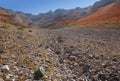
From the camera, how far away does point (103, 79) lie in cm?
1526

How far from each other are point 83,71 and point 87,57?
12.0 feet

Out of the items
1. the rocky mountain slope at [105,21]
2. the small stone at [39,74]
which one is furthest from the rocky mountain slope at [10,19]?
the small stone at [39,74]

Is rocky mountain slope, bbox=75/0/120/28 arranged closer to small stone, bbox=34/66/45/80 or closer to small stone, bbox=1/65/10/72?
small stone, bbox=34/66/45/80

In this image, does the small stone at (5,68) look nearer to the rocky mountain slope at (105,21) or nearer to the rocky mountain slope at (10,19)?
the rocky mountain slope at (105,21)

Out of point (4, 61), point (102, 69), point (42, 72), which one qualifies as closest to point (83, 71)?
point (102, 69)

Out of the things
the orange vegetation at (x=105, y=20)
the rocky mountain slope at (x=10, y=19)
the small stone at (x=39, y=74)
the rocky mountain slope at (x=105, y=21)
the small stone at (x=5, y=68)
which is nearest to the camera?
the small stone at (x=39, y=74)

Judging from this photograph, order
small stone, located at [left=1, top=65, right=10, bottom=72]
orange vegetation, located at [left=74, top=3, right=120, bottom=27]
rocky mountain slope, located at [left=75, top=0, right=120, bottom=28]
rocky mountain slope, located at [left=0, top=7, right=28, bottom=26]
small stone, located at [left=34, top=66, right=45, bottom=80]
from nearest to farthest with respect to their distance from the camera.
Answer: small stone, located at [left=34, top=66, right=45, bottom=80]
small stone, located at [left=1, top=65, right=10, bottom=72]
rocky mountain slope, located at [left=75, top=0, right=120, bottom=28]
orange vegetation, located at [left=74, top=3, right=120, bottom=27]
rocky mountain slope, located at [left=0, top=7, right=28, bottom=26]

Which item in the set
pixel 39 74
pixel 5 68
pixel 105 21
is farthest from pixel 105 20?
pixel 5 68

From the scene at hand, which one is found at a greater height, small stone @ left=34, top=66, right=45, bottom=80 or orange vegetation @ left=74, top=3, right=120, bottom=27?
orange vegetation @ left=74, top=3, right=120, bottom=27

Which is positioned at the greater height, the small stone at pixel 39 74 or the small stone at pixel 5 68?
the small stone at pixel 5 68

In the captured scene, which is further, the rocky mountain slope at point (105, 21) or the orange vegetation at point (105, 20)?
the orange vegetation at point (105, 20)

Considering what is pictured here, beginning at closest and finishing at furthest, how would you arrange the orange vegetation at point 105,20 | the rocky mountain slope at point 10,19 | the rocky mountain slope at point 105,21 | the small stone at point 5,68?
the small stone at point 5,68
the rocky mountain slope at point 105,21
the orange vegetation at point 105,20
the rocky mountain slope at point 10,19

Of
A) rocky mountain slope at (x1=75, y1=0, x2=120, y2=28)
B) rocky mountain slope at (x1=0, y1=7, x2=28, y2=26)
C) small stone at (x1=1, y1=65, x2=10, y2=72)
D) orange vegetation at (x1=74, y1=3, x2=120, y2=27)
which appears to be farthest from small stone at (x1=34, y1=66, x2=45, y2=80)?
rocky mountain slope at (x1=0, y1=7, x2=28, y2=26)

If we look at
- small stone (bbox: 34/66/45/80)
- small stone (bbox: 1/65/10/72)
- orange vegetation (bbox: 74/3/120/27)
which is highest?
orange vegetation (bbox: 74/3/120/27)
